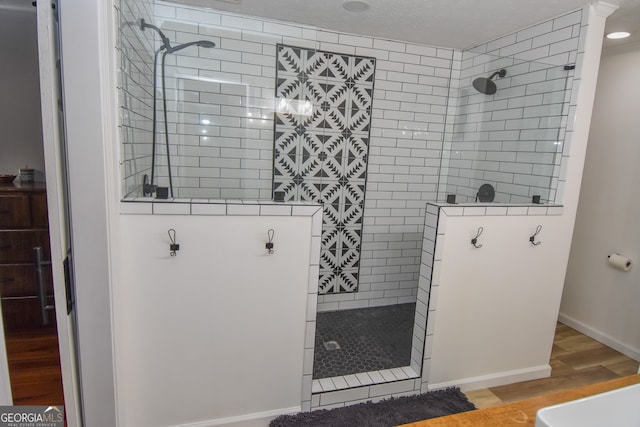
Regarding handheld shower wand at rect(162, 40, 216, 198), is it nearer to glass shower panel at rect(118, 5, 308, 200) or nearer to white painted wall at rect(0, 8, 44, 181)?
glass shower panel at rect(118, 5, 308, 200)

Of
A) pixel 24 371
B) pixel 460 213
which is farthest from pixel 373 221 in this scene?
pixel 24 371

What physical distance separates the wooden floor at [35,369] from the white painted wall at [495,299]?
2215 mm

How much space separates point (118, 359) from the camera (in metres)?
1.50

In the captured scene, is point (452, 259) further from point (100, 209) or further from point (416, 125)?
point (100, 209)

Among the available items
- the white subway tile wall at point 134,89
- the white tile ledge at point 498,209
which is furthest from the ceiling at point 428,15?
the white tile ledge at point 498,209

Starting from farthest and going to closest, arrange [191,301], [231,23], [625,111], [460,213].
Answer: [625,111], [231,23], [460,213], [191,301]

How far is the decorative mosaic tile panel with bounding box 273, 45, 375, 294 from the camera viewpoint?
2199 millimetres

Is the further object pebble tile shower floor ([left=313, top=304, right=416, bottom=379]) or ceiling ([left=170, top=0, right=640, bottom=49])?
pebble tile shower floor ([left=313, top=304, right=416, bottom=379])

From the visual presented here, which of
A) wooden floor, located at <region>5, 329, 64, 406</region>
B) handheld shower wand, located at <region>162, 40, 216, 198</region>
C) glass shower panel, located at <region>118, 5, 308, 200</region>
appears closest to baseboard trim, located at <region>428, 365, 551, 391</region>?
glass shower panel, located at <region>118, 5, 308, 200</region>

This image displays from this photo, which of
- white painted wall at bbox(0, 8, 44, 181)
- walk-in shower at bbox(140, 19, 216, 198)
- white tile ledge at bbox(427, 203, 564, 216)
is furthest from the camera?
white painted wall at bbox(0, 8, 44, 181)

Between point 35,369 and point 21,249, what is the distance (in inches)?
32.5

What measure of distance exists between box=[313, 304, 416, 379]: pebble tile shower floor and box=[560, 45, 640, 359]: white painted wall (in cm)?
147

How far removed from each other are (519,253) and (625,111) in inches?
62.4

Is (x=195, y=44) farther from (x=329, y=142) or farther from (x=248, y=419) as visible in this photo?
(x=248, y=419)
